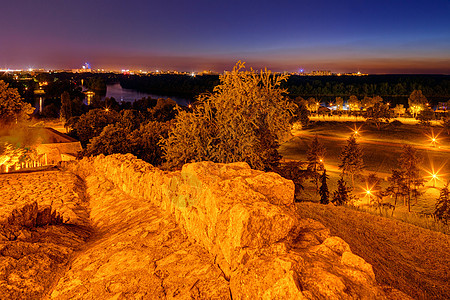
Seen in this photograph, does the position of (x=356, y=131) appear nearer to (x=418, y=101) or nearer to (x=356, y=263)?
(x=418, y=101)

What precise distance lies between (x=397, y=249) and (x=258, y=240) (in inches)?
231

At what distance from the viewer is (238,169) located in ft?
19.6

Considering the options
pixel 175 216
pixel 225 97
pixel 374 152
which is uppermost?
pixel 225 97

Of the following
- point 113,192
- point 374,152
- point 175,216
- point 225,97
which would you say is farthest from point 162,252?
point 374,152

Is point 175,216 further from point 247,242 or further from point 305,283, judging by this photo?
point 305,283

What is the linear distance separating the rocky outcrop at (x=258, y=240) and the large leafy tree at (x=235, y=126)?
4.42 metres

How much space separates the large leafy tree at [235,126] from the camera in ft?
35.6

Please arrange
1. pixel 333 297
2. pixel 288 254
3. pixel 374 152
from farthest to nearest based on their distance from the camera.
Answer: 1. pixel 374 152
2. pixel 288 254
3. pixel 333 297

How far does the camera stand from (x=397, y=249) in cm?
830

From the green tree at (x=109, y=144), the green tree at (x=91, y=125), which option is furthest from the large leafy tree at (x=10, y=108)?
the green tree at (x=109, y=144)

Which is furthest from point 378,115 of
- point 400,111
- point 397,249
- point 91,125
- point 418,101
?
point 397,249

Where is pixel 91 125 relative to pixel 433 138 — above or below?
above

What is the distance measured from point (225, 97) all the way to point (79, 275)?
27.3 feet

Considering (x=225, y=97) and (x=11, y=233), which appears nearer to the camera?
(x=11, y=233)
